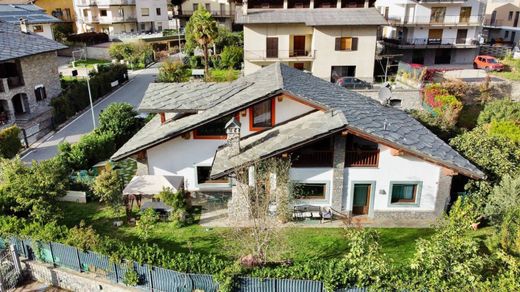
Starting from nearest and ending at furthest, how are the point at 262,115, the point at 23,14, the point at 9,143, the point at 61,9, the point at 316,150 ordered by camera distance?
the point at 316,150 < the point at 262,115 < the point at 9,143 < the point at 23,14 < the point at 61,9

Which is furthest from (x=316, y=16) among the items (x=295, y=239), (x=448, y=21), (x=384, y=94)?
(x=295, y=239)

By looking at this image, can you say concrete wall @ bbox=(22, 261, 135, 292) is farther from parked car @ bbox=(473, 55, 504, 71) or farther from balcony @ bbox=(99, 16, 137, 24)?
balcony @ bbox=(99, 16, 137, 24)

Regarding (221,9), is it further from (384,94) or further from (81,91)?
(384,94)

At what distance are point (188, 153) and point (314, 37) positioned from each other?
93.0 ft

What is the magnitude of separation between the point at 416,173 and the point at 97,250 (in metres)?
14.5

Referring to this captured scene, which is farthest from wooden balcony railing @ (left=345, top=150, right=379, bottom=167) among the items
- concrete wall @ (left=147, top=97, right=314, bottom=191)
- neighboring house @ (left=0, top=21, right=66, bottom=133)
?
neighboring house @ (left=0, top=21, right=66, bottom=133)

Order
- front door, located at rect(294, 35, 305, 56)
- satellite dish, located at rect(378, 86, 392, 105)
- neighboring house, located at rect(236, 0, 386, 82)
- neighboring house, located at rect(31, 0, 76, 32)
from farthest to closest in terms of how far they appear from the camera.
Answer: neighboring house, located at rect(31, 0, 76, 32) < front door, located at rect(294, 35, 305, 56) < neighboring house, located at rect(236, 0, 386, 82) < satellite dish, located at rect(378, 86, 392, 105)

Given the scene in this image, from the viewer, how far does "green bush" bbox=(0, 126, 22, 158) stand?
27.8 metres

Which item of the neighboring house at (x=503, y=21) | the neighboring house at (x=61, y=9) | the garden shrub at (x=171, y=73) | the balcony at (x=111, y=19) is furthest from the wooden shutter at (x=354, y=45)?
the neighboring house at (x=61, y=9)

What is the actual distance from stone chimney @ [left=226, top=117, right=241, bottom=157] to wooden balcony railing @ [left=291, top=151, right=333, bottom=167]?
2766 millimetres

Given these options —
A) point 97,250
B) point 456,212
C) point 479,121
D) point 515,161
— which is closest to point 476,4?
point 479,121

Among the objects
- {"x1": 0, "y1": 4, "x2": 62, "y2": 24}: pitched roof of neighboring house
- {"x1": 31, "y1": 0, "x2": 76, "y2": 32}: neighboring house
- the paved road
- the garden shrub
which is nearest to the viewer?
the paved road

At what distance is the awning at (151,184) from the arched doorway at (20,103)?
2531 centimetres

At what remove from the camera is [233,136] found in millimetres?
19469
